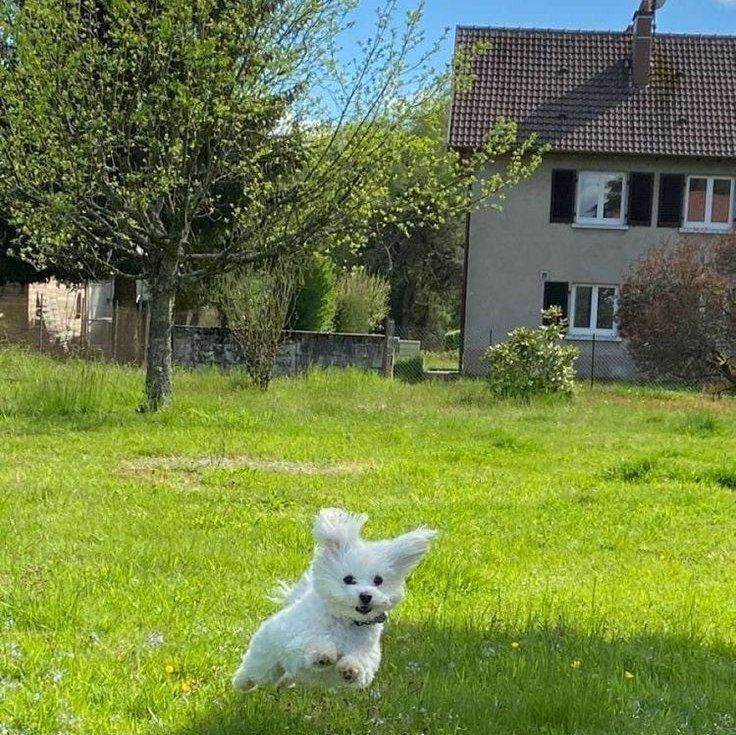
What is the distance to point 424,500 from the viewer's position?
880 centimetres

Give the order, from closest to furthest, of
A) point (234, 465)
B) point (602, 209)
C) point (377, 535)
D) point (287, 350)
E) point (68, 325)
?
point (377, 535), point (234, 465), point (287, 350), point (68, 325), point (602, 209)

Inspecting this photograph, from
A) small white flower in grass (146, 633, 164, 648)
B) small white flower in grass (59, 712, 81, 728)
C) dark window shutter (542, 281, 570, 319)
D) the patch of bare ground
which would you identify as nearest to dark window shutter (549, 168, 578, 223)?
dark window shutter (542, 281, 570, 319)

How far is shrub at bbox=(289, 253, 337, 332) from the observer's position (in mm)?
29453

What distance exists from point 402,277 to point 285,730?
40094mm

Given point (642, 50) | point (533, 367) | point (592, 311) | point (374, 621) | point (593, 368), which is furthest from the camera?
point (642, 50)

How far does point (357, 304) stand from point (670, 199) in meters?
10.1

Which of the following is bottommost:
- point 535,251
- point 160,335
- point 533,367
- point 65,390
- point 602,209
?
point 65,390

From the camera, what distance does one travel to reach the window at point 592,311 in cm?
2898

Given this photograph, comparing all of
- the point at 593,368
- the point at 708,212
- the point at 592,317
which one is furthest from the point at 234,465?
the point at 708,212

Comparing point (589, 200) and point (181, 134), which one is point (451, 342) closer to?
point (589, 200)

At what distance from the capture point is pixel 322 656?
325 centimetres

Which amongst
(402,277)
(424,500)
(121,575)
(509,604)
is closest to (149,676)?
(121,575)

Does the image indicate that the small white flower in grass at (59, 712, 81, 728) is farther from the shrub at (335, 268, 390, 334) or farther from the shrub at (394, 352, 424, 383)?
the shrub at (335, 268, 390, 334)

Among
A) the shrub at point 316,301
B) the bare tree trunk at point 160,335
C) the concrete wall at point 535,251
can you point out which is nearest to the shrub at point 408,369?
the concrete wall at point 535,251
